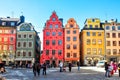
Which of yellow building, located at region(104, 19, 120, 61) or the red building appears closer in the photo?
the red building

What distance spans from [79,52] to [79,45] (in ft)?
15.6

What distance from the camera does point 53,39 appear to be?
8838 cm

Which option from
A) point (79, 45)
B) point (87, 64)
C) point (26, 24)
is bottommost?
point (87, 64)

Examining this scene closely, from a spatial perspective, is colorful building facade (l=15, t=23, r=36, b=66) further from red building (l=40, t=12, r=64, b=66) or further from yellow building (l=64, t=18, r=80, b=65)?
yellow building (l=64, t=18, r=80, b=65)

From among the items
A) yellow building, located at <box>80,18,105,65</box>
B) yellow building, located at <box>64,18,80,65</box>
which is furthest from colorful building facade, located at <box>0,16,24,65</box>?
yellow building, located at <box>80,18,105,65</box>

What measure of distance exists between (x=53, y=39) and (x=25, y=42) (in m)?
8.92

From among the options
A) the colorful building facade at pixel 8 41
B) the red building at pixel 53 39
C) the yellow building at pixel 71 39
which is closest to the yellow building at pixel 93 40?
the yellow building at pixel 71 39

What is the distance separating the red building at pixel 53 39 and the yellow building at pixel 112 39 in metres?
14.3

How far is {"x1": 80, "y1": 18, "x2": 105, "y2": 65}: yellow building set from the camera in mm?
88438

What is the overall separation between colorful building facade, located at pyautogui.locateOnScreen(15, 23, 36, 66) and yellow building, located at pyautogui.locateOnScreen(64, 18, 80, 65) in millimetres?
10588

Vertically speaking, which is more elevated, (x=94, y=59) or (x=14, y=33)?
(x=14, y=33)

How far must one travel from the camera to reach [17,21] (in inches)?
3602

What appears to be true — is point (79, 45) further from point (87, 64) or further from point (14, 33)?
point (14, 33)

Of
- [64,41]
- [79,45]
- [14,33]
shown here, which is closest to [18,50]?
[14,33]
